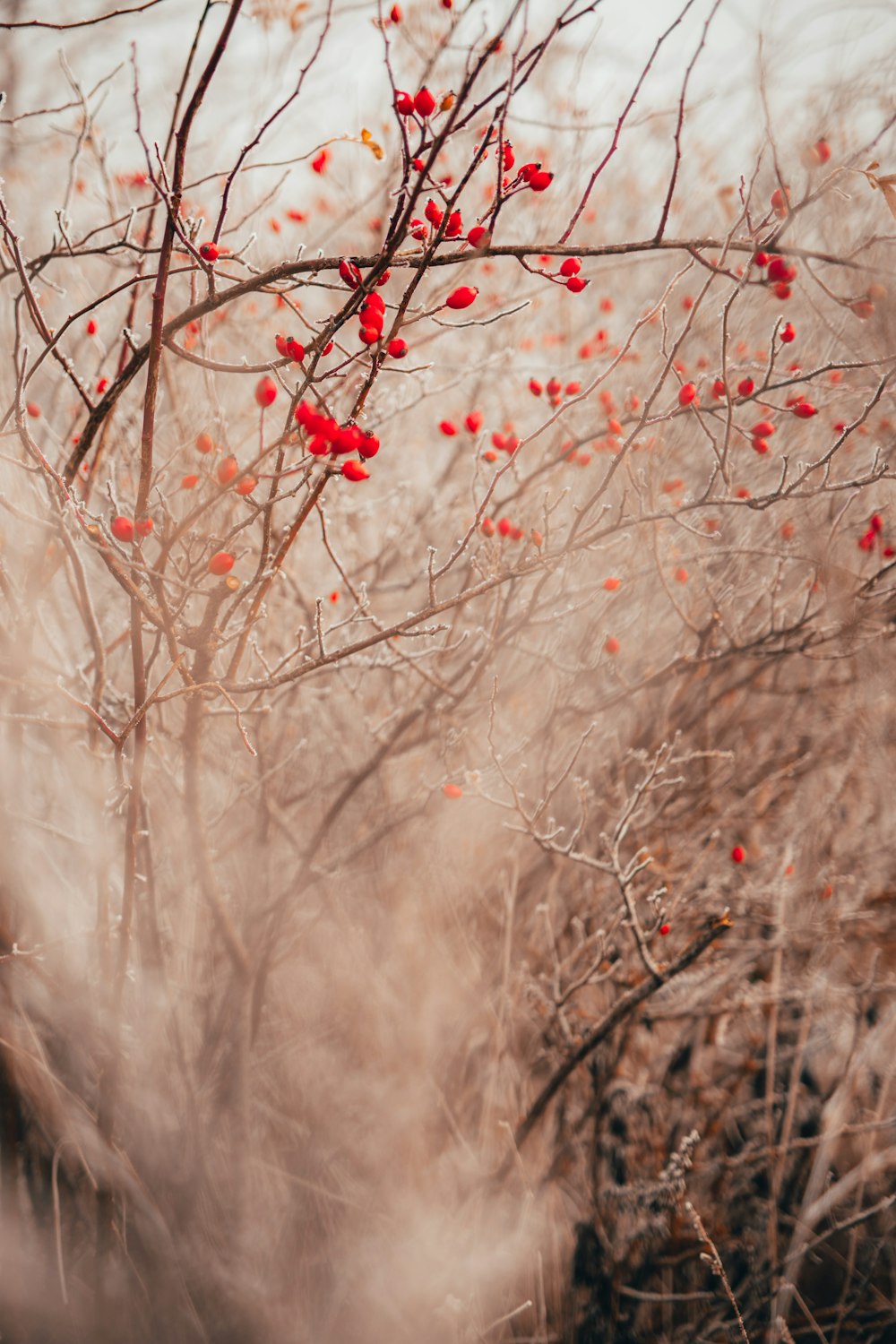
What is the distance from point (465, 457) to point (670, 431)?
87cm

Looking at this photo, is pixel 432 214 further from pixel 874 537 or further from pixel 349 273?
pixel 874 537

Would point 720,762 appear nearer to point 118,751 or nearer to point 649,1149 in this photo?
point 649,1149

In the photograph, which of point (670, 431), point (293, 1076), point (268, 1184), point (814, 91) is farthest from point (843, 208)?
point (268, 1184)

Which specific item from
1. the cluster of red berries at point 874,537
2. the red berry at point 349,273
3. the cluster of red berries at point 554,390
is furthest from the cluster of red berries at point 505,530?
the cluster of red berries at point 874,537

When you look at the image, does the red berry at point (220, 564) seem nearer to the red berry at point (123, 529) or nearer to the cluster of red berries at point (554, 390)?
the red berry at point (123, 529)

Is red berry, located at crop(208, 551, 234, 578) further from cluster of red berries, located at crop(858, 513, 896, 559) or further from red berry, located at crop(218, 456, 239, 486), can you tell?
cluster of red berries, located at crop(858, 513, 896, 559)

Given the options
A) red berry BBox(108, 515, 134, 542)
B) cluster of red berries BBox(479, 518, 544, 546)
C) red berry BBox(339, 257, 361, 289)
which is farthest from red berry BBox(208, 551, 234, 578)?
cluster of red berries BBox(479, 518, 544, 546)

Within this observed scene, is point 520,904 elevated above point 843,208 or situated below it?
below

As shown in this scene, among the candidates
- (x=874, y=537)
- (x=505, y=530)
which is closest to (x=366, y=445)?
(x=505, y=530)

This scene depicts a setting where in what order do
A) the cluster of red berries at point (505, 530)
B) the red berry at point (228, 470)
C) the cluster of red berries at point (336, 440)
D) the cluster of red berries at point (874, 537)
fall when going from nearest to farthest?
the cluster of red berries at point (336, 440)
the red berry at point (228, 470)
the cluster of red berries at point (505, 530)
the cluster of red berries at point (874, 537)

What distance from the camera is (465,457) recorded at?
3141 mm

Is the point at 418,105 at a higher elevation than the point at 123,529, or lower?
higher

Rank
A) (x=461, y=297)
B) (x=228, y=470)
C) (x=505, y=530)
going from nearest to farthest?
(x=461, y=297) → (x=228, y=470) → (x=505, y=530)

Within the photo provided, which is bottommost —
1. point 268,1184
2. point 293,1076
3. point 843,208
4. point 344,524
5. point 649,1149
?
point 649,1149
